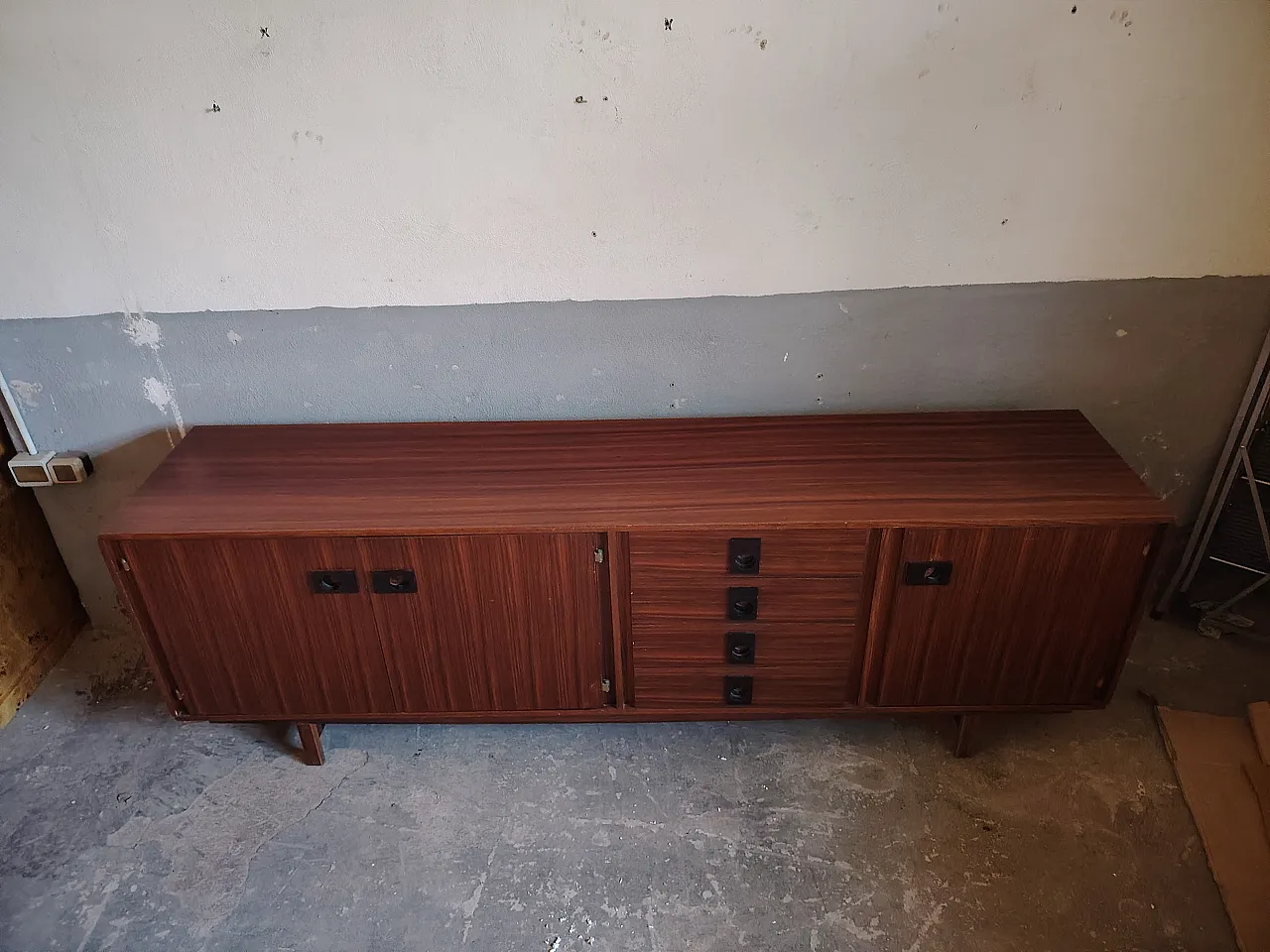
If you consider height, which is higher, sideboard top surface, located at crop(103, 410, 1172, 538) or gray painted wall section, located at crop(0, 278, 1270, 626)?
gray painted wall section, located at crop(0, 278, 1270, 626)

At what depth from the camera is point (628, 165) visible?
5.24 ft

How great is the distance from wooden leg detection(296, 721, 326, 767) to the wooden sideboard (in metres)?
0.01

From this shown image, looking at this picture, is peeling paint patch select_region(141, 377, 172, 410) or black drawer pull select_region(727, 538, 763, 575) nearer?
black drawer pull select_region(727, 538, 763, 575)

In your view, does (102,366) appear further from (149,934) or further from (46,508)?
(149,934)

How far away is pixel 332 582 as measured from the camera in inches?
60.3

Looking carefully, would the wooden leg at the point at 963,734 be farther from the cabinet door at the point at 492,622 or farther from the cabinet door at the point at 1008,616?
the cabinet door at the point at 492,622

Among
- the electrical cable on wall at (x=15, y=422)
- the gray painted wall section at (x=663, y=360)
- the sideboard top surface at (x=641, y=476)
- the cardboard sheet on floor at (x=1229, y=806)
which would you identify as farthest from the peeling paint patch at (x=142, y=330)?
the cardboard sheet on floor at (x=1229, y=806)

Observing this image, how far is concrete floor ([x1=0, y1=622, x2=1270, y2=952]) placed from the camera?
4.90 ft

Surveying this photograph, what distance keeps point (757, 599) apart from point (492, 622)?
50 centimetres

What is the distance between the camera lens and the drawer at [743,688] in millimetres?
1669

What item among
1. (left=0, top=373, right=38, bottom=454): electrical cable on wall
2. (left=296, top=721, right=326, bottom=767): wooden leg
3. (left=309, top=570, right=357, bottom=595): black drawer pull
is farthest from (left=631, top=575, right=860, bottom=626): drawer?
(left=0, top=373, right=38, bottom=454): electrical cable on wall

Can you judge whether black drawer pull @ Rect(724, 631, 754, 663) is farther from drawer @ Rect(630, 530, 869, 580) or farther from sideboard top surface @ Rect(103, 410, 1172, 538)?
sideboard top surface @ Rect(103, 410, 1172, 538)

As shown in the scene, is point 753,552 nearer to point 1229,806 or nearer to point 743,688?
point 743,688

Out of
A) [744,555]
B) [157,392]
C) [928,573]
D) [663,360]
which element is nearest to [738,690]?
[744,555]
